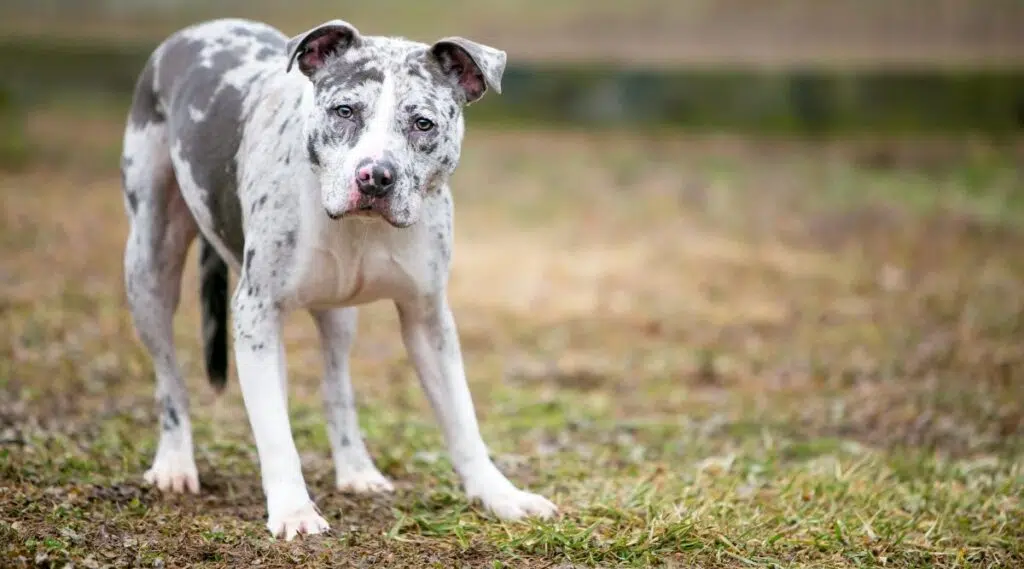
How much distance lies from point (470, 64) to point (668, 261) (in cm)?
723

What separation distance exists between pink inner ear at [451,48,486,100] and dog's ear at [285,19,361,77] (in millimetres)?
345

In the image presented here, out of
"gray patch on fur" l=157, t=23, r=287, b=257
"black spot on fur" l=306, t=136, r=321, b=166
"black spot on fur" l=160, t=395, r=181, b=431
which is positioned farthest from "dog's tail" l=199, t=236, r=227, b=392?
"black spot on fur" l=306, t=136, r=321, b=166

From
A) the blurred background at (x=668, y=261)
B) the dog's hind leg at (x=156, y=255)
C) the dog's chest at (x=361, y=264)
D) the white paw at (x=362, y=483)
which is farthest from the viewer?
the blurred background at (x=668, y=261)

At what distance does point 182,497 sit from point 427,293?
1.31m

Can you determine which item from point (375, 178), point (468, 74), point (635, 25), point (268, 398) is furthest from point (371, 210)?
point (635, 25)

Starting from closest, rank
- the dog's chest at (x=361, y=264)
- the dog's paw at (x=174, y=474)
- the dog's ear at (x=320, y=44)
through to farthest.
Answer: the dog's ear at (x=320, y=44)
the dog's chest at (x=361, y=264)
the dog's paw at (x=174, y=474)

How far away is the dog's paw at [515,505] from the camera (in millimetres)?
4805

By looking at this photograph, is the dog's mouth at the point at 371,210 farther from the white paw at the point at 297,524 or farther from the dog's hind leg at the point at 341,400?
the dog's hind leg at the point at 341,400

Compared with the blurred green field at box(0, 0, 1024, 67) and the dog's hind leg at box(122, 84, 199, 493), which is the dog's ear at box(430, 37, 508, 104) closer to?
the dog's hind leg at box(122, 84, 199, 493)

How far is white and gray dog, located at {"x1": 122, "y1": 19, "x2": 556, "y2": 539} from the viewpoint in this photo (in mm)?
4312

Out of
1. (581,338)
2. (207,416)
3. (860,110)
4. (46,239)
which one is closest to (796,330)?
(581,338)

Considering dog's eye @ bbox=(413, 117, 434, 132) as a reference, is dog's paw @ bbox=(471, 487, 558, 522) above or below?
below

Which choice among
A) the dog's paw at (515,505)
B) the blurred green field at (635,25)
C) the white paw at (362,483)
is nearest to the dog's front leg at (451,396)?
the dog's paw at (515,505)

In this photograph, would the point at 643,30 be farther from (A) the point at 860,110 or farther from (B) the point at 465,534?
(B) the point at 465,534
